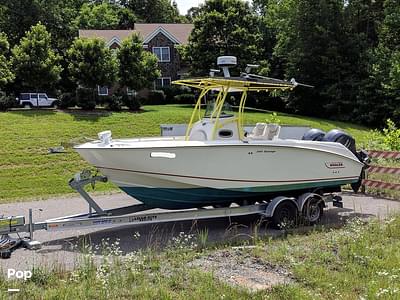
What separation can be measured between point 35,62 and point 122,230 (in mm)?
25102

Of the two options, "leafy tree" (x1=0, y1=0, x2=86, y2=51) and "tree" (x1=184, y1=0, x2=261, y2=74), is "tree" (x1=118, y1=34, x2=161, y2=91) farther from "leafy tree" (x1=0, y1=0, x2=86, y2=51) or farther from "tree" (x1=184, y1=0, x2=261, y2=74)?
"leafy tree" (x1=0, y1=0, x2=86, y2=51)

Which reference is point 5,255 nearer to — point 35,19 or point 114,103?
point 114,103

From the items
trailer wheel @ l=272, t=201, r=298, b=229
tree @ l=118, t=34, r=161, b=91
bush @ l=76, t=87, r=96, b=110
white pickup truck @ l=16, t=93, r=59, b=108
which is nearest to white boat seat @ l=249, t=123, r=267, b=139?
trailer wheel @ l=272, t=201, r=298, b=229

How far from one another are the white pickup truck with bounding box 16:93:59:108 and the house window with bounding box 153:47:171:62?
15.1 meters

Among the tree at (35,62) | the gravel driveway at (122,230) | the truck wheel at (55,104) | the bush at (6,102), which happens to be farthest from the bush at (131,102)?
the gravel driveway at (122,230)

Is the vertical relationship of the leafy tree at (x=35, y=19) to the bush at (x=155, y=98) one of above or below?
above

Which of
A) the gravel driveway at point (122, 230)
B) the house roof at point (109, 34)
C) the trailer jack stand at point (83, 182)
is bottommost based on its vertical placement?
the gravel driveway at point (122, 230)

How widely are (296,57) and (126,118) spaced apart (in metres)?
18.7

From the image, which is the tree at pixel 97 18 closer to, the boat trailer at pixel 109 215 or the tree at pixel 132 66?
the tree at pixel 132 66

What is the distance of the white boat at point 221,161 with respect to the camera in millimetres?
7867

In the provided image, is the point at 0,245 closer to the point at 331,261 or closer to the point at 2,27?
the point at 331,261

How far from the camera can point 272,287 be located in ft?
17.3

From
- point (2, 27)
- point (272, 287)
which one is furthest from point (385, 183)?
point (2, 27)

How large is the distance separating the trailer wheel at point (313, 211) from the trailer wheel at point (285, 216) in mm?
221
